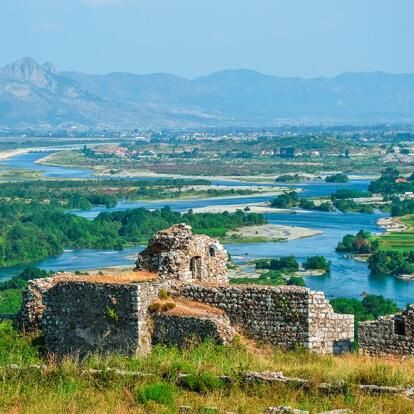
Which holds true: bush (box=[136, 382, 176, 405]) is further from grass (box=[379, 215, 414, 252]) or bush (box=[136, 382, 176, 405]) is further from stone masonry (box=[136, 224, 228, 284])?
grass (box=[379, 215, 414, 252])

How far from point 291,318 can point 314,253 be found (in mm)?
54460

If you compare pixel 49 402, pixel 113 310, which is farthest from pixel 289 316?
pixel 49 402

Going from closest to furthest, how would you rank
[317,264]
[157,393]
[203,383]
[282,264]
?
1. [157,393]
2. [203,383]
3. [317,264]
4. [282,264]

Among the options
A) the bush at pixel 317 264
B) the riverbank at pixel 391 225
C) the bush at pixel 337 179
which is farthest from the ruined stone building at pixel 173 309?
the bush at pixel 337 179

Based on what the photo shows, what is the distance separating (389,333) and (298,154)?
7124 inches

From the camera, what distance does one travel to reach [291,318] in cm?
1414

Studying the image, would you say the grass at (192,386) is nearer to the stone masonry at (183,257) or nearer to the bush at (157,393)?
the bush at (157,393)

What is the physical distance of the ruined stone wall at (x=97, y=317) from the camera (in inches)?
581

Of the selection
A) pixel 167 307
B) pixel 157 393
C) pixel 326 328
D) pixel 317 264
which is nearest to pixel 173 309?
pixel 167 307

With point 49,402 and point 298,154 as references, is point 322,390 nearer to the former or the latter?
point 49,402

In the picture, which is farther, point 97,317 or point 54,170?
point 54,170

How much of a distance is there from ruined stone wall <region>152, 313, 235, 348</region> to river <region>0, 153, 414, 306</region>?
118ft

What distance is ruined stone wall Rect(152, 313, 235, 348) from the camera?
14.1 metres

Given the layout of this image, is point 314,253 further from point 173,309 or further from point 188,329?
point 188,329
